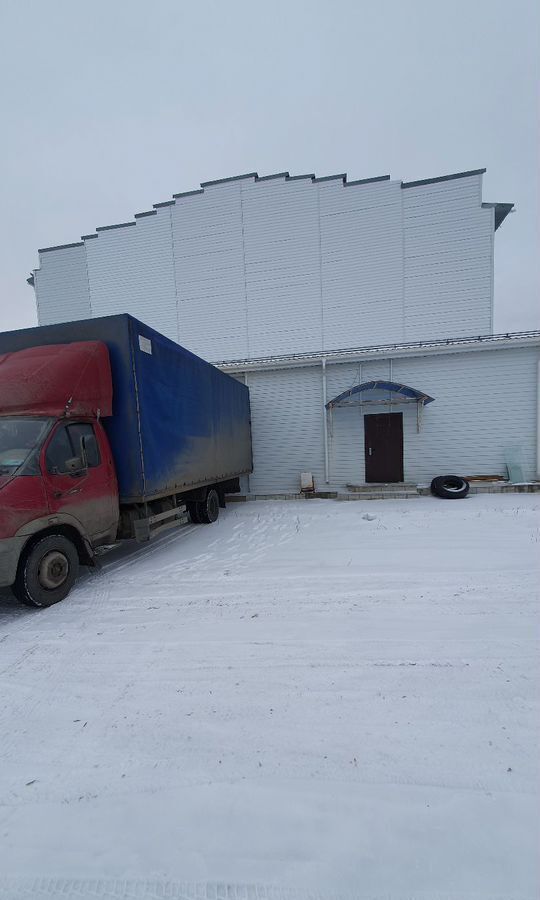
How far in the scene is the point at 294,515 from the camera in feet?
28.9

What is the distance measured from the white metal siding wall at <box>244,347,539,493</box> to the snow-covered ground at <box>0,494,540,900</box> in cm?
696

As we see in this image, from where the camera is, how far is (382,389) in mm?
11117

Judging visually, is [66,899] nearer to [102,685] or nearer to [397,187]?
[102,685]

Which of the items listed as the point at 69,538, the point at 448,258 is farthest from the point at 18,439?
the point at 448,258

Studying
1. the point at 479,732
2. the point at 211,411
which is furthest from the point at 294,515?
the point at 479,732

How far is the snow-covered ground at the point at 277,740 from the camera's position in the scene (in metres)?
1.62

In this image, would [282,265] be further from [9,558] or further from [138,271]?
[9,558]

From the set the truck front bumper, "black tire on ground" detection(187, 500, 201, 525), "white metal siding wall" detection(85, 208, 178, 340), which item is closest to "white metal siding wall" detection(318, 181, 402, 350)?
"white metal siding wall" detection(85, 208, 178, 340)

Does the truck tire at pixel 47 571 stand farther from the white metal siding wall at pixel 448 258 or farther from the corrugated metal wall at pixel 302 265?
the white metal siding wall at pixel 448 258

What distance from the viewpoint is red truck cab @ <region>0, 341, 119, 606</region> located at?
4.05m

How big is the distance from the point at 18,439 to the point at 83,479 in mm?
862

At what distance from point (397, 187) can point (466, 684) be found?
55.9 ft

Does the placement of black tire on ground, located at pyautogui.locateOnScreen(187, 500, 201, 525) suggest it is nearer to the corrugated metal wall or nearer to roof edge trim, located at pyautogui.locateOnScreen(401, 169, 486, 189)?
the corrugated metal wall

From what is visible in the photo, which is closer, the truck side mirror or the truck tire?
the truck tire
